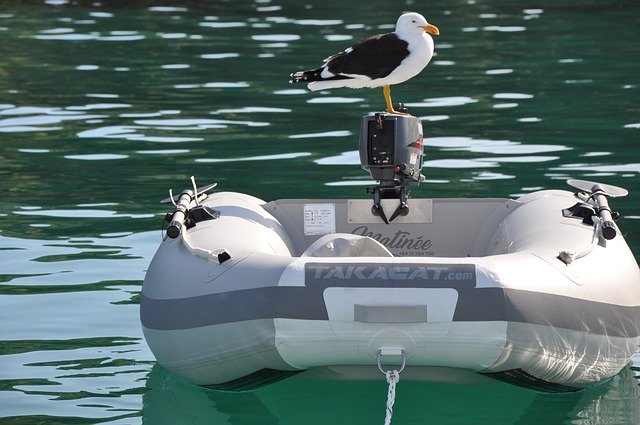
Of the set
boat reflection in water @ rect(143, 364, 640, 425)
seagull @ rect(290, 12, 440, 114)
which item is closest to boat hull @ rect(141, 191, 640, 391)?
boat reflection in water @ rect(143, 364, 640, 425)

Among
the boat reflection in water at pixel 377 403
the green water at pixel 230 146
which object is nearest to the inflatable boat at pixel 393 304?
the boat reflection in water at pixel 377 403

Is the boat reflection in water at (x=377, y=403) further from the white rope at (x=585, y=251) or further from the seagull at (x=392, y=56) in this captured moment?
the seagull at (x=392, y=56)

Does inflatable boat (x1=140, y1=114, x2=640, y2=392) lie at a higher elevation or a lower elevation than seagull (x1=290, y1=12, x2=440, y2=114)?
lower

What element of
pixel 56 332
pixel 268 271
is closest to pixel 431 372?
pixel 268 271

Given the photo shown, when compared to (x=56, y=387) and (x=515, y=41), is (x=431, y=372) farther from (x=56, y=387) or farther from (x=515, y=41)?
(x=515, y=41)

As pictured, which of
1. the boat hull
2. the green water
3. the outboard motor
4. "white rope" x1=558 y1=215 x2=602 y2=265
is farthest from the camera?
the outboard motor

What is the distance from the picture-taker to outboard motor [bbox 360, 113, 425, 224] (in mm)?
6668

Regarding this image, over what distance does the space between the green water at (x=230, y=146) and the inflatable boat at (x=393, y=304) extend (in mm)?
366

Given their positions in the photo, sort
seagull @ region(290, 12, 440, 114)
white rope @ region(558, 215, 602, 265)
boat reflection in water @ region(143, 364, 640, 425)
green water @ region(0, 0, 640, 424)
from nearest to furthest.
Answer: white rope @ region(558, 215, 602, 265) → boat reflection in water @ region(143, 364, 640, 425) → green water @ region(0, 0, 640, 424) → seagull @ region(290, 12, 440, 114)

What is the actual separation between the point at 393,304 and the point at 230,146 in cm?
689

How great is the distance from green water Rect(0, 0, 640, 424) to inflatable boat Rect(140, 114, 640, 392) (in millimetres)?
366

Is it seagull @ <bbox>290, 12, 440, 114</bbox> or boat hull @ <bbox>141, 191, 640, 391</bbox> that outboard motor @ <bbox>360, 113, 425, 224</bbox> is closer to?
seagull @ <bbox>290, 12, 440, 114</bbox>

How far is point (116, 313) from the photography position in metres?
7.46

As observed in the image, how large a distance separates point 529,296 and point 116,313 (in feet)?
8.86
